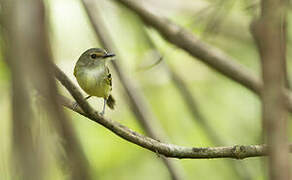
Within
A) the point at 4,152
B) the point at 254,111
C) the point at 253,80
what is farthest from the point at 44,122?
the point at 254,111

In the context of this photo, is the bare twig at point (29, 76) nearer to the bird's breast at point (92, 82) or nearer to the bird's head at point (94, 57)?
the bird's breast at point (92, 82)

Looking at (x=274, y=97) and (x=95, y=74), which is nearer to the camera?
(x=274, y=97)

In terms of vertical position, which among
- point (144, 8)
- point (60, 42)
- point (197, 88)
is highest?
point (60, 42)

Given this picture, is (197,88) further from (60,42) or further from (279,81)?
(279,81)

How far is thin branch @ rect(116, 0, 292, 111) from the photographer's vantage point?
4.69 m

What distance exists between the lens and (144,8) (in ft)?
15.9

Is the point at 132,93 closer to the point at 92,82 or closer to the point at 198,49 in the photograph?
the point at 92,82

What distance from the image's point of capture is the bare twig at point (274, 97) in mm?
730

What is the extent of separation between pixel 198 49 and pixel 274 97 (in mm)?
4028

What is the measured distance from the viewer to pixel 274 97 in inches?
31.0

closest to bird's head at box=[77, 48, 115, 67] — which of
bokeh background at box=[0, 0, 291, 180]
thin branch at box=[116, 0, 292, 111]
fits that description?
thin branch at box=[116, 0, 292, 111]

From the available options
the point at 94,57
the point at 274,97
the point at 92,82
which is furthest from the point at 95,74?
the point at 274,97

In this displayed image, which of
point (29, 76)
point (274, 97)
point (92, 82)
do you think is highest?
point (92, 82)

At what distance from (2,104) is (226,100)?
3.38 m
